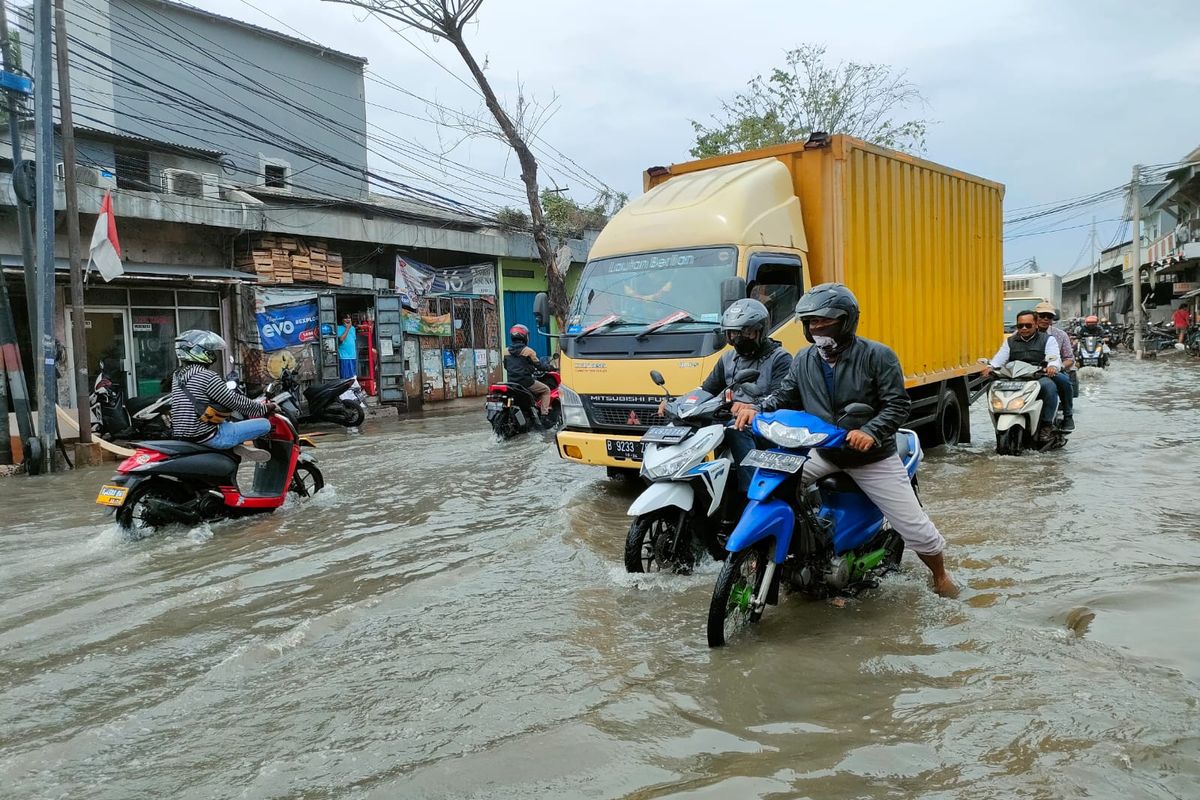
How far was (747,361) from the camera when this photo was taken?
234 inches

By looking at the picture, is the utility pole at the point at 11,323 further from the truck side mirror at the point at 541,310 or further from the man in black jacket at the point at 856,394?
the man in black jacket at the point at 856,394

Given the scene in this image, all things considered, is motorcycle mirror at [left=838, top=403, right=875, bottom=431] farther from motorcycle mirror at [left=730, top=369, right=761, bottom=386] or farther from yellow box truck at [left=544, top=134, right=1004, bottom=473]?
yellow box truck at [left=544, top=134, right=1004, bottom=473]

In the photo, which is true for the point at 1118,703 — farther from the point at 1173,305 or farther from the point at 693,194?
the point at 1173,305

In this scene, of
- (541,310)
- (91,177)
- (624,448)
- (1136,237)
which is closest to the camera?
(624,448)

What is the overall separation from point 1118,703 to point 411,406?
59.5 ft

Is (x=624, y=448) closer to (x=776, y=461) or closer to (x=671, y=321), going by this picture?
(x=671, y=321)

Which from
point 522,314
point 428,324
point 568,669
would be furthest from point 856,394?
point 522,314

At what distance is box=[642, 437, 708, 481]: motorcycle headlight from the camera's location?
4.93 metres

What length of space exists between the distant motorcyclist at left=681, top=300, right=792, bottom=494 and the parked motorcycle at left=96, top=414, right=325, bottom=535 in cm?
385

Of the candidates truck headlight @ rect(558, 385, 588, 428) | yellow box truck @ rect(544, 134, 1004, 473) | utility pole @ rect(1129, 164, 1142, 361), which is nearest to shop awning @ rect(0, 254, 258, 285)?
yellow box truck @ rect(544, 134, 1004, 473)

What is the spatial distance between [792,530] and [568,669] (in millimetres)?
1195

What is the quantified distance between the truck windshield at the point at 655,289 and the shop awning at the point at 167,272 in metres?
9.29

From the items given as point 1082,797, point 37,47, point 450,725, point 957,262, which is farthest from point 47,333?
point 1082,797

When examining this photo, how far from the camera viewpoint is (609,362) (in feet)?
24.6
